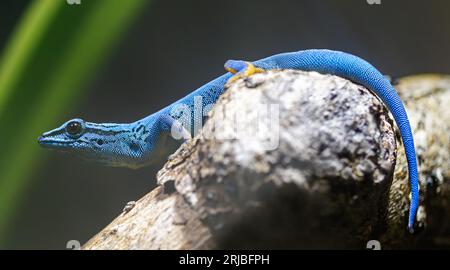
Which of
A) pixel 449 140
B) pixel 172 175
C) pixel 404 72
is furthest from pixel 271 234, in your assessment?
pixel 404 72

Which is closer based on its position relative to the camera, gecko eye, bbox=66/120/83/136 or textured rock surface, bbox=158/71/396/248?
textured rock surface, bbox=158/71/396/248

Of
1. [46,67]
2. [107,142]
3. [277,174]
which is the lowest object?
[277,174]

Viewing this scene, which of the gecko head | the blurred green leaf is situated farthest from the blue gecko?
the blurred green leaf

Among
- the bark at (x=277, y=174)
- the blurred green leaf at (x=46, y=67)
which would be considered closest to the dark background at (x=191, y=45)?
the blurred green leaf at (x=46, y=67)

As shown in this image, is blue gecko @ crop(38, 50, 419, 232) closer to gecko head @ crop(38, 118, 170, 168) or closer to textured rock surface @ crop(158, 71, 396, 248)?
gecko head @ crop(38, 118, 170, 168)

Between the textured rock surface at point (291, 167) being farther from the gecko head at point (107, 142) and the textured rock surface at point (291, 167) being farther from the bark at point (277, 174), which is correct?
the gecko head at point (107, 142)

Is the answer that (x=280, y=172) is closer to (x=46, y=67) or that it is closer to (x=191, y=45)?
(x=191, y=45)

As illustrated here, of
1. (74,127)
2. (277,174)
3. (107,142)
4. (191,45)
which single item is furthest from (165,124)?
(277,174)
